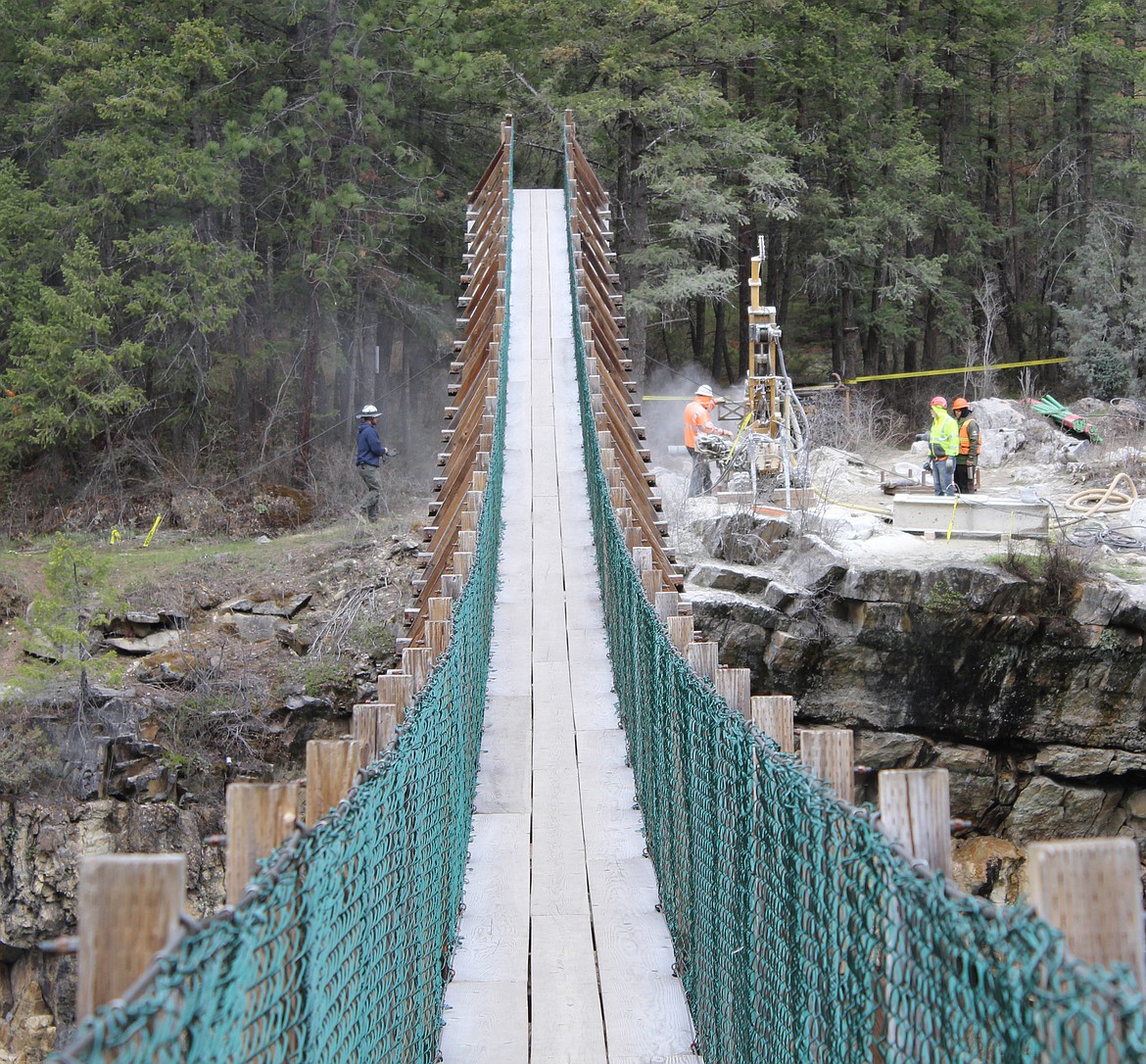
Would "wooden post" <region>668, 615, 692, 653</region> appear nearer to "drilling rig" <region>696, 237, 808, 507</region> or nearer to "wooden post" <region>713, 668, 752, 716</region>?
"wooden post" <region>713, 668, 752, 716</region>

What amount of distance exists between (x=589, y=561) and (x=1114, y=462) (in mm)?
12912

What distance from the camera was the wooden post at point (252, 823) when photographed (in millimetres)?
1997

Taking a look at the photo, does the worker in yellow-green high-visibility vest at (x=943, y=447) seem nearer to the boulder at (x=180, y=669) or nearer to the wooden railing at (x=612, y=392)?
the wooden railing at (x=612, y=392)

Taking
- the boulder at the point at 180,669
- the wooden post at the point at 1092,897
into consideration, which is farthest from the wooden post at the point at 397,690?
the boulder at the point at 180,669

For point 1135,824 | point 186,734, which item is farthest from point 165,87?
point 1135,824

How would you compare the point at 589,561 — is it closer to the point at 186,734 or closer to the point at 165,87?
the point at 186,734

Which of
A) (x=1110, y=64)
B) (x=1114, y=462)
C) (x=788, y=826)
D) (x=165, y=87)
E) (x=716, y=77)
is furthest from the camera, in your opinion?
(x=716, y=77)

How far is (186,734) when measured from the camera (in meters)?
16.0

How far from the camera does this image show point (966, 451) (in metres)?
16.5

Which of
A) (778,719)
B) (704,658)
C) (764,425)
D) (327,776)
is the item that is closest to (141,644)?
(764,425)

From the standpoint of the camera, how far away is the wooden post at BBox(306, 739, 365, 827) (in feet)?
8.47

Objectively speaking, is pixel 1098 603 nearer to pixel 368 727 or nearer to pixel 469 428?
pixel 469 428

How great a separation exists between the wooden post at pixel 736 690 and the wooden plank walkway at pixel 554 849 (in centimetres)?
118

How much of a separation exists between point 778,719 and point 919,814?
1.13 meters
